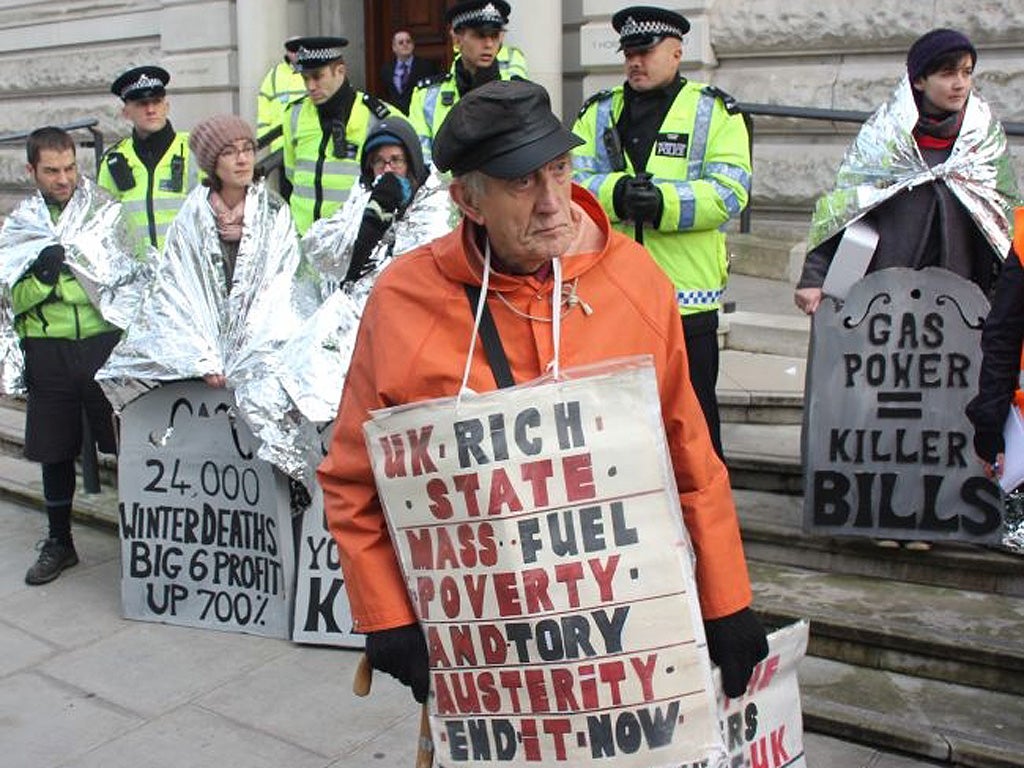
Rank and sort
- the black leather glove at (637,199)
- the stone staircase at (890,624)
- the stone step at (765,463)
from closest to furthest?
the stone staircase at (890,624), the black leather glove at (637,199), the stone step at (765,463)

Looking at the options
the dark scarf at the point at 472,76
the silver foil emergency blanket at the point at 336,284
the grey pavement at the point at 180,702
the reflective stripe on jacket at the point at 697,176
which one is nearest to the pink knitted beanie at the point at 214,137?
the silver foil emergency blanket at the point at 336,284

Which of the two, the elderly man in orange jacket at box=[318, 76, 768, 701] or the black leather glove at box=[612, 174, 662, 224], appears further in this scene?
the black leather glove at box=[612, 174, 662, 224]

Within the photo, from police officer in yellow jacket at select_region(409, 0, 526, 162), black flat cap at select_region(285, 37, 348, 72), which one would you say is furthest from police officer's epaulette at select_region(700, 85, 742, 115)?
black flat cap at select_region(285, 37, 348, 72)

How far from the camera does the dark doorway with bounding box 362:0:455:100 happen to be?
36.9 ft

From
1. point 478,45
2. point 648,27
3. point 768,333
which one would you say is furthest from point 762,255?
point 648,27

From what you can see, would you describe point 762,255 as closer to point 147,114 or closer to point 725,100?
point 725,100

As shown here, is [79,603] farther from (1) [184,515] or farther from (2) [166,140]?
(2) [166,140]

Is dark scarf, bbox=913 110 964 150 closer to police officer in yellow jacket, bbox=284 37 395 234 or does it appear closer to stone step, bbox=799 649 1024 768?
stone step, bbox=799 649 1024 768

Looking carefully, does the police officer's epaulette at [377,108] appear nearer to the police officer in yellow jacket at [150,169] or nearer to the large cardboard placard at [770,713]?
the police officer in yellow jacket at [150,169]

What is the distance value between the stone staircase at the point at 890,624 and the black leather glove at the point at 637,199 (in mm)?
1303

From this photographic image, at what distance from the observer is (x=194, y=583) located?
5102mm

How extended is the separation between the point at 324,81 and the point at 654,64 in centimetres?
213

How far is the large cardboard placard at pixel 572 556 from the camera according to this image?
216 centimetres

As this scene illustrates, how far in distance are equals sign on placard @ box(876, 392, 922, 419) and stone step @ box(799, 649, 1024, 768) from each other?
2.97 ft
